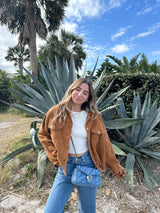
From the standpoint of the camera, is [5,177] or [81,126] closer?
[81,126]

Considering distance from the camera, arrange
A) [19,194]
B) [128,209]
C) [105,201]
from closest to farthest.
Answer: [128,209], [105,201], [19,194]

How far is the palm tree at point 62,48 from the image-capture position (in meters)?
14.3

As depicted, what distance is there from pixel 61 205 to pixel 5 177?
1508 millimetres

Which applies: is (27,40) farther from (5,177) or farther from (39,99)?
(5,177)

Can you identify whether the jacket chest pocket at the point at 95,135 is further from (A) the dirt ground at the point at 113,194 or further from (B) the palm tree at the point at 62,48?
(B) the palm tree at the point at 62,48

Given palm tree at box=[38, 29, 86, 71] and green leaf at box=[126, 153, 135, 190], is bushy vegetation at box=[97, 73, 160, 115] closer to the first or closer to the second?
green leaf at box=[126, 153, 135, 190]

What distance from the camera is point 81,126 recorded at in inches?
51.8

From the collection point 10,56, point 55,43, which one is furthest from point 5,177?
point 10,56

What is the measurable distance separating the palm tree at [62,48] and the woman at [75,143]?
13.7 metres

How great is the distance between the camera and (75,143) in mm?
1283

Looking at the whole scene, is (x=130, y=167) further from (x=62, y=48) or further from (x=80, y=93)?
(x=62, y=48)

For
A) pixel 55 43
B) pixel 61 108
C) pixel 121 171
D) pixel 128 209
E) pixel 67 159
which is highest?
pixel 55 43

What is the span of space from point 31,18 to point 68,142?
1145 cm

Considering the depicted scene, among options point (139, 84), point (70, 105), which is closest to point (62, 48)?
point (139, 84)
